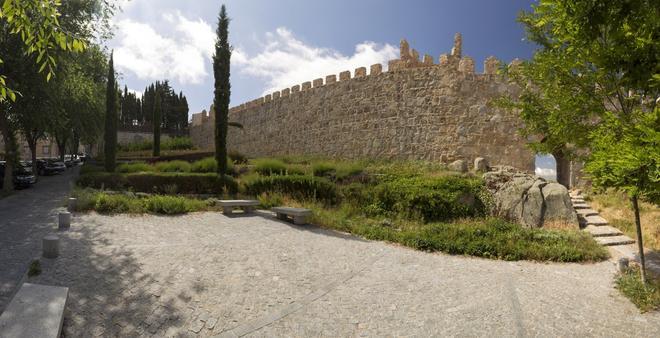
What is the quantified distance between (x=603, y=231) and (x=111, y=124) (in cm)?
2287

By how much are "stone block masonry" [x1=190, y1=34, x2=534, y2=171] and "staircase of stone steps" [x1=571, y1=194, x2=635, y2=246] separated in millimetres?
4213

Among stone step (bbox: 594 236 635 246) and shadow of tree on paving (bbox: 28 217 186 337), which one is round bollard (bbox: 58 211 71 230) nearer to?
shadow of tree on paving (bbox: 28 217 186 337)

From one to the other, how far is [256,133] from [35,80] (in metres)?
14.2

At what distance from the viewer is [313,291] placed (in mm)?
5570

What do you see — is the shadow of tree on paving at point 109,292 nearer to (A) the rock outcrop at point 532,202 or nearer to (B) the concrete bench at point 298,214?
(B) the concrete bench at point 298,214

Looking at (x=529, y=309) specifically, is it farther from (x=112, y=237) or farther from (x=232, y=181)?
(x=232, y=181)

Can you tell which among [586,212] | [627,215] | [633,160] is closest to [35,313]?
[633,160]

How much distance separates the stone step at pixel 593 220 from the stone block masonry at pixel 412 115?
4.85 meters

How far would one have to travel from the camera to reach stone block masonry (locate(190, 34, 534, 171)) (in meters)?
16.0

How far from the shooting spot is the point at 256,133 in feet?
88.5

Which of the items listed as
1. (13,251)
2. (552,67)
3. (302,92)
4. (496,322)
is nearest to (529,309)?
(496,322)

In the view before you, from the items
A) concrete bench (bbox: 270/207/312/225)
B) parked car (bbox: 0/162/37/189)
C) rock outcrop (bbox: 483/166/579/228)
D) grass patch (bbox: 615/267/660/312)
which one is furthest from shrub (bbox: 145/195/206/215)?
parked car (bbox: 0/162/37/189)

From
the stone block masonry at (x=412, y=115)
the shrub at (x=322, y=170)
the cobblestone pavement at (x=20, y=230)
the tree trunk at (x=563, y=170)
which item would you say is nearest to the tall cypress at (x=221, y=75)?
the shrub at (x=322, y=170)

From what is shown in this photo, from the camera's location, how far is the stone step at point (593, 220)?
33.8ft
